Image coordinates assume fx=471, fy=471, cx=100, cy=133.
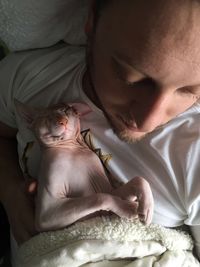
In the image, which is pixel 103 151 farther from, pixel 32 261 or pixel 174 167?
pixel 32 261

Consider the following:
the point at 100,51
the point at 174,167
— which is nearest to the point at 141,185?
the point at 174,167

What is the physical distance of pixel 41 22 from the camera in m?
0.96

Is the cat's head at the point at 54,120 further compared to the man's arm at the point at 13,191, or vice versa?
the man's arm at the point at 13,191

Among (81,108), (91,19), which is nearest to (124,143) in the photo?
(81,108)

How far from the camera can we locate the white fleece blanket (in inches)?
33.4

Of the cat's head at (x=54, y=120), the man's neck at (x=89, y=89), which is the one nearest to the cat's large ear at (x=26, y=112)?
the cat's head at (x=54, y=120)

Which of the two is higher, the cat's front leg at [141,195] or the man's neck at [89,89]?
the man's neck at [89,89]

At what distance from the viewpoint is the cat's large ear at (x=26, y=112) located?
899mm

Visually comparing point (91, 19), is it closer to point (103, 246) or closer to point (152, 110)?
point (152, 110)

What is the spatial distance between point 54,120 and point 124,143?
0.57ft

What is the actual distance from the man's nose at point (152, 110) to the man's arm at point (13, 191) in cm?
31

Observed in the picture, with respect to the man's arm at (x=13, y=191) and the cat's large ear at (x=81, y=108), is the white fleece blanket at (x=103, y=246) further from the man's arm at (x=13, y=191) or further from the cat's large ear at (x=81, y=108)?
the cat's large ear at (x=81, y=108)

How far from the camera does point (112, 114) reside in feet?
2.94

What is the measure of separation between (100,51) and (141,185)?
0.25 metres
